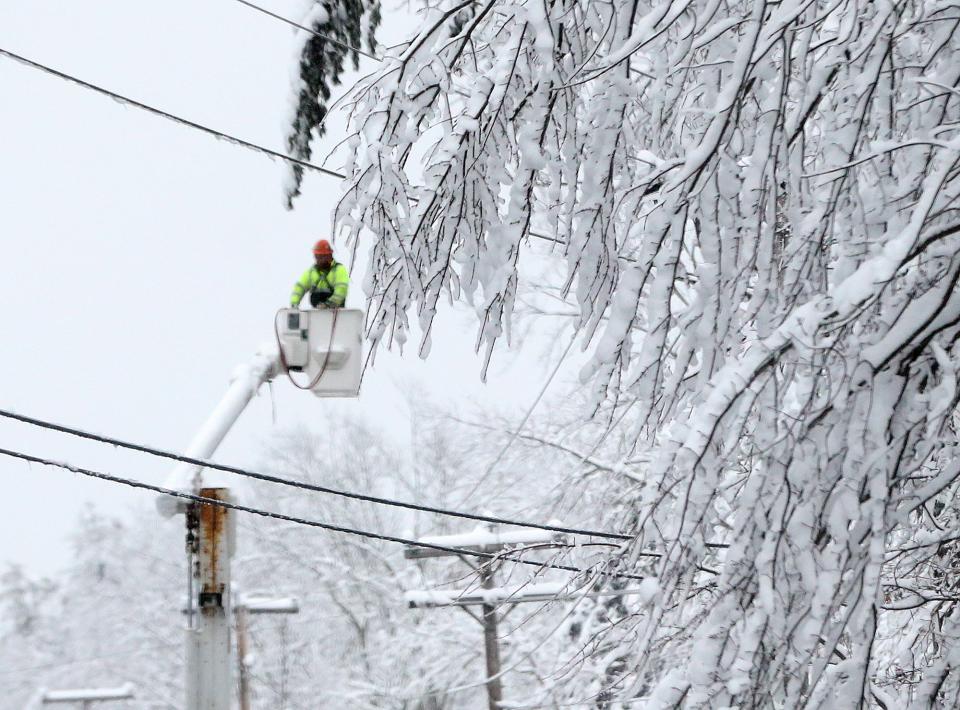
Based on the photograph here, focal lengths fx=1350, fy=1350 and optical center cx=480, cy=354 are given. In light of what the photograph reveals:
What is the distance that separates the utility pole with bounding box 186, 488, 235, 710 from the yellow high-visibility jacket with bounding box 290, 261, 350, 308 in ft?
4.46

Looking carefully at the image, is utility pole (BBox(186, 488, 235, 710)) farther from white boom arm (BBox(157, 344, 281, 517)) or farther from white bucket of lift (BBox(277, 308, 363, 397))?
white bucket of lift (BBox(277, 308, 363, 397))

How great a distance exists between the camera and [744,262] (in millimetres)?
2650

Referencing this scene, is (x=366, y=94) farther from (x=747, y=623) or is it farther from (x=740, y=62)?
(x=747, y=623)

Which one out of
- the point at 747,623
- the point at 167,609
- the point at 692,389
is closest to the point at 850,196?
the point at 692,389

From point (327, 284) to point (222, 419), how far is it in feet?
3.41

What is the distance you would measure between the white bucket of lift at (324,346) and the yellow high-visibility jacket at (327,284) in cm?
23

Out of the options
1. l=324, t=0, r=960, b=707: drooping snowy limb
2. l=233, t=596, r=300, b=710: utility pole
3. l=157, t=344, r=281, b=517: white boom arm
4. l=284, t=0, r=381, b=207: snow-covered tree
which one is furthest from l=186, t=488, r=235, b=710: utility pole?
l=233, t=596, r=300, b=710: utility pole

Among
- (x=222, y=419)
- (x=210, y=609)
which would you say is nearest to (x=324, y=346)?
(x=222, y=419)

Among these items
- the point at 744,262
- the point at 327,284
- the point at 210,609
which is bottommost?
the point at 744,262

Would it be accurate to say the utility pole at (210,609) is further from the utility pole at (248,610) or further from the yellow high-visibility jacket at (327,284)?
the utility pole at (248,610)

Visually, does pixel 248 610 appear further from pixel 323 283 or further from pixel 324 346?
pixel 324 346

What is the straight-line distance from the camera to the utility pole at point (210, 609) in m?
6.70

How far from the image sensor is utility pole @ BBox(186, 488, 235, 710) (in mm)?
6695

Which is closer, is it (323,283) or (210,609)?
(210,609)
